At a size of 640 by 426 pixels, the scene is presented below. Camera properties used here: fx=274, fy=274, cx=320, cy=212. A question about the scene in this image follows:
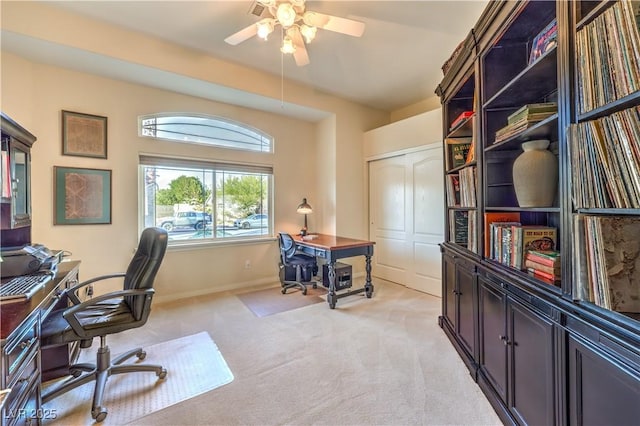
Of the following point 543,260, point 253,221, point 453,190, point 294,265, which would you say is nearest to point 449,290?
point 453,190

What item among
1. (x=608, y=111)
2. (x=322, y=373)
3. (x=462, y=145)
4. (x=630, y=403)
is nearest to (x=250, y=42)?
(x=462, y=145)

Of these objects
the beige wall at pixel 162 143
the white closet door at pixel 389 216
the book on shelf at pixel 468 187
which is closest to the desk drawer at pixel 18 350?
the beige wall at pixel 162 143

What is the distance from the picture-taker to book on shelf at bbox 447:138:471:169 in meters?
2.37

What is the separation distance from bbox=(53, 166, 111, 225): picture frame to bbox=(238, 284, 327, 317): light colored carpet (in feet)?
6.24

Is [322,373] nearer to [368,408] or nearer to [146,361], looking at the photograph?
[368,408]

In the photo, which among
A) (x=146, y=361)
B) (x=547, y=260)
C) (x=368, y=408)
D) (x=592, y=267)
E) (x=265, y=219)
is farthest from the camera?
(x=265, y=219)

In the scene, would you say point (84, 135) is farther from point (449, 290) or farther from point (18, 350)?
point (449, 290)

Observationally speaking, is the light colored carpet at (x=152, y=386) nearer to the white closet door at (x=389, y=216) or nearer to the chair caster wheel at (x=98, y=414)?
the chair caster wheel at (x=98, y=414)

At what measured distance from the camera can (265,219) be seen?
14.4 ft

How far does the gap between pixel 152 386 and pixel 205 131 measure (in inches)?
120

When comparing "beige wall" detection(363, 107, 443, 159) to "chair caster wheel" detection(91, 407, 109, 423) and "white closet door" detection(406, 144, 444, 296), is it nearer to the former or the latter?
"white closet door" detection(406, 144, 444, 296)

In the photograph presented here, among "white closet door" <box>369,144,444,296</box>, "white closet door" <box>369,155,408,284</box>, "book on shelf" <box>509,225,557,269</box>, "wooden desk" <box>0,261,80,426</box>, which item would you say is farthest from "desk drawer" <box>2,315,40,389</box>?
"white closet door" <box>369,155,408,284</box>

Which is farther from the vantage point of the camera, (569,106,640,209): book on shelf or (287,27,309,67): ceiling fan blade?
(287,27,309,67): ceiling fan blade

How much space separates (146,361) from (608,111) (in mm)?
3051
